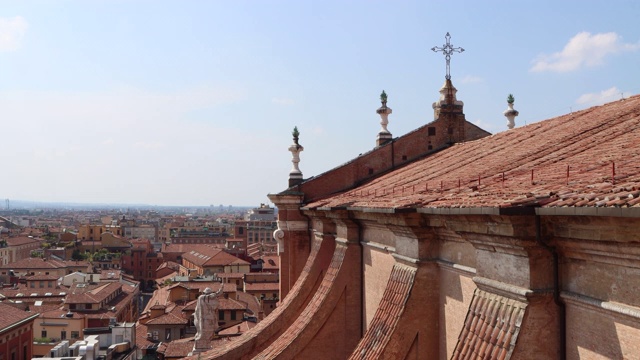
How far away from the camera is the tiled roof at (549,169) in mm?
5367

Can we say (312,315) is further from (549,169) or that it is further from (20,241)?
(20,241)

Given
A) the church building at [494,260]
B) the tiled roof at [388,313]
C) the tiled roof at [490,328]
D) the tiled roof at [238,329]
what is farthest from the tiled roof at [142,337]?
the tiled roof at [490,328]

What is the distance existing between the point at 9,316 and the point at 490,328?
38334 mm

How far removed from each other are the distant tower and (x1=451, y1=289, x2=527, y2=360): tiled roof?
493 inches

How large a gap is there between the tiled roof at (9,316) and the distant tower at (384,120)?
27.3 m

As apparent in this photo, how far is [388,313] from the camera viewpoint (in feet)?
28.9

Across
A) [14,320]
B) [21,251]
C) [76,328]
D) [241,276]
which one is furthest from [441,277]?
[21,251]

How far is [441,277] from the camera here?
330 inches

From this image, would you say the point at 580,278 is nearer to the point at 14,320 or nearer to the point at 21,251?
the point at 14,320

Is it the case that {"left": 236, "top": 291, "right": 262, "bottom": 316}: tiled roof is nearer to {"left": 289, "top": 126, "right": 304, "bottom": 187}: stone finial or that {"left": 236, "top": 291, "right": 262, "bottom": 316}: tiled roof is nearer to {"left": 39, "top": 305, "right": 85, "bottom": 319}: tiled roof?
{"left": 39, "top": 305, "right": 85, "bottom": 319}: tiled roof

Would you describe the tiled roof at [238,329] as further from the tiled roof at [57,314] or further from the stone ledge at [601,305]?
the stone ledge at [601,305]

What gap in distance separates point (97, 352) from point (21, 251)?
69.6 meters

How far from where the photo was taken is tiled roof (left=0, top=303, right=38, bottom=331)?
3681 cm

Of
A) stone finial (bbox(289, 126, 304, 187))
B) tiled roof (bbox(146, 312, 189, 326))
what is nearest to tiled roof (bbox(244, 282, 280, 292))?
tiled roof (bbox(146, 312, 189, 326))
